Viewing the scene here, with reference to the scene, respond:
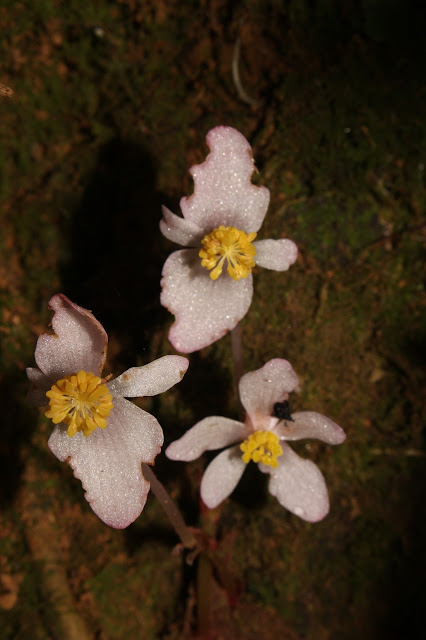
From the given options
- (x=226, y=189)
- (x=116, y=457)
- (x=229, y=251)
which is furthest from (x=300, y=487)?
(x=226, y=189)

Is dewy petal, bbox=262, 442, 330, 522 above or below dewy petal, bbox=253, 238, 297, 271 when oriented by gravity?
below

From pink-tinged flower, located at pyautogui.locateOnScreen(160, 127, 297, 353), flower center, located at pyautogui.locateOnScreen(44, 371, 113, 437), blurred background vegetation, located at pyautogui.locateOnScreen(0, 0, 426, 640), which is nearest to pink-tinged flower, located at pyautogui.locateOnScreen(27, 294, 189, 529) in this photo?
flower center, located at pyautogui.locateOnScreen(44, 371, 113, 437)

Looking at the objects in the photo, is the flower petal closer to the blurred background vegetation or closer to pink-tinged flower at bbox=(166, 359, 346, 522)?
pink-tinged flower at bbox=(166, 359, 346, 522)

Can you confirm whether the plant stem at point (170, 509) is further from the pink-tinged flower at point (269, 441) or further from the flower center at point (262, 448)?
the flower center at point (262, 448)

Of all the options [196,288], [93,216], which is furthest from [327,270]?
[93,216]

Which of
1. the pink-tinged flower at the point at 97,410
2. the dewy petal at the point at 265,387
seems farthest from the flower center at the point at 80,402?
the dewy petal at the point at 265,387

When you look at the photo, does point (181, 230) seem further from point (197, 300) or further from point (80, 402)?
Answer: point (80, 402)

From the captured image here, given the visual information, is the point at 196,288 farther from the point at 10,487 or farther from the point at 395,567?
the point at 395,567
